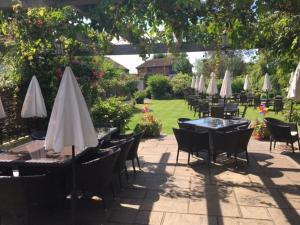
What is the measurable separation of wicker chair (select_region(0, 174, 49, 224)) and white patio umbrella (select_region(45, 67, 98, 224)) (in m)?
0.34

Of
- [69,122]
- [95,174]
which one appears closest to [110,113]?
[95,174]

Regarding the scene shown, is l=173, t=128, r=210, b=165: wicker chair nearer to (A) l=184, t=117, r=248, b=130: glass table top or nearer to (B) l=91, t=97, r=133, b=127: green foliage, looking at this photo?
(A) l=184, t=117, r=248, b=130: glass table top

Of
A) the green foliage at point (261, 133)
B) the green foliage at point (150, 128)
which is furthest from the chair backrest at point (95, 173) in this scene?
the green foliage at point (261, 133)

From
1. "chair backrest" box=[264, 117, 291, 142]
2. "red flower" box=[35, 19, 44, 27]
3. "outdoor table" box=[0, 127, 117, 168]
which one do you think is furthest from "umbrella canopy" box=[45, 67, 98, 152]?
"chair backrest" box=[264, 117, 291, 142]

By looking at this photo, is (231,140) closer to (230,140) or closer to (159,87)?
(230,140)

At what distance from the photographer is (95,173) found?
12.6 ft

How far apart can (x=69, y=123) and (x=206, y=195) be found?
2271 millimetres

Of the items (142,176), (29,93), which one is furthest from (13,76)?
(142,176)

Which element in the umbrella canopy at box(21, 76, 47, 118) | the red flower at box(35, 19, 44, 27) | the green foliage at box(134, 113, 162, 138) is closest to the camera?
the red flower at box(35, 19, 44, 27)

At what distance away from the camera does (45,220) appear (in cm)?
381

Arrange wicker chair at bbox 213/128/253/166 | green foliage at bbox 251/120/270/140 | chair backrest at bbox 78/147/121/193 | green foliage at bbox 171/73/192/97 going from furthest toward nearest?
green foliage at bbox 171/73/192/97, green foliage at bbox 251/120/270/140, wicker chair at bbox 213/128/253/166, chair backrest at bbox 78/147/121/193

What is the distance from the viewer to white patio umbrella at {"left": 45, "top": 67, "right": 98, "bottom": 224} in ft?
10.9

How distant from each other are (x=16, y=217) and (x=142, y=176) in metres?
2.21

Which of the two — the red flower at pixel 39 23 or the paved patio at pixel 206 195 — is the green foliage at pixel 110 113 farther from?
the red flower at pixel 39 23
